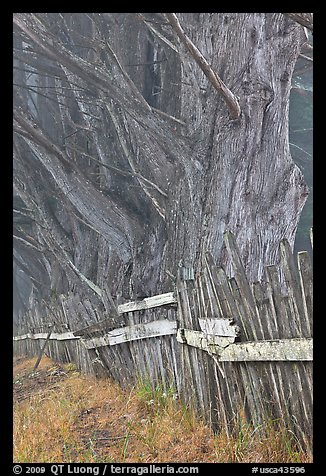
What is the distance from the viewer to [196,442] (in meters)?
4.57

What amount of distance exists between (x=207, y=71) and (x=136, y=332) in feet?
9.50

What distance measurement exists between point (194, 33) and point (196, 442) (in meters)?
5.47

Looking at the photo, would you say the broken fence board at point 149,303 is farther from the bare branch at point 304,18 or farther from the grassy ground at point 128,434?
the bare branch at point 304,18

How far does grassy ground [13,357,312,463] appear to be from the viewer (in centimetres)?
402

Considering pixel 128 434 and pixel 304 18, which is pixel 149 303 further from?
pixel 304 18

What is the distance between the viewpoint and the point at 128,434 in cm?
489

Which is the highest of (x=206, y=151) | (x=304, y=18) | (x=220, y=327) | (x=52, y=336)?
(x=304, y=18)

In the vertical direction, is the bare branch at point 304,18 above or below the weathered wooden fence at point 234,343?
above

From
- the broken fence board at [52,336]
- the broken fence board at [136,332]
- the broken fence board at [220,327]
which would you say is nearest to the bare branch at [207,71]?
the broken fence board at [136,332]

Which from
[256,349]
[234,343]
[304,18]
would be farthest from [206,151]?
[256,349]

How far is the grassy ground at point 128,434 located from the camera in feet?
13.2

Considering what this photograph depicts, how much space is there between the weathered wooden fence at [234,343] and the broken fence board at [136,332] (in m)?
0.01

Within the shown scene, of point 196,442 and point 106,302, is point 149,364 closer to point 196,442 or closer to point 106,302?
point 106,302
